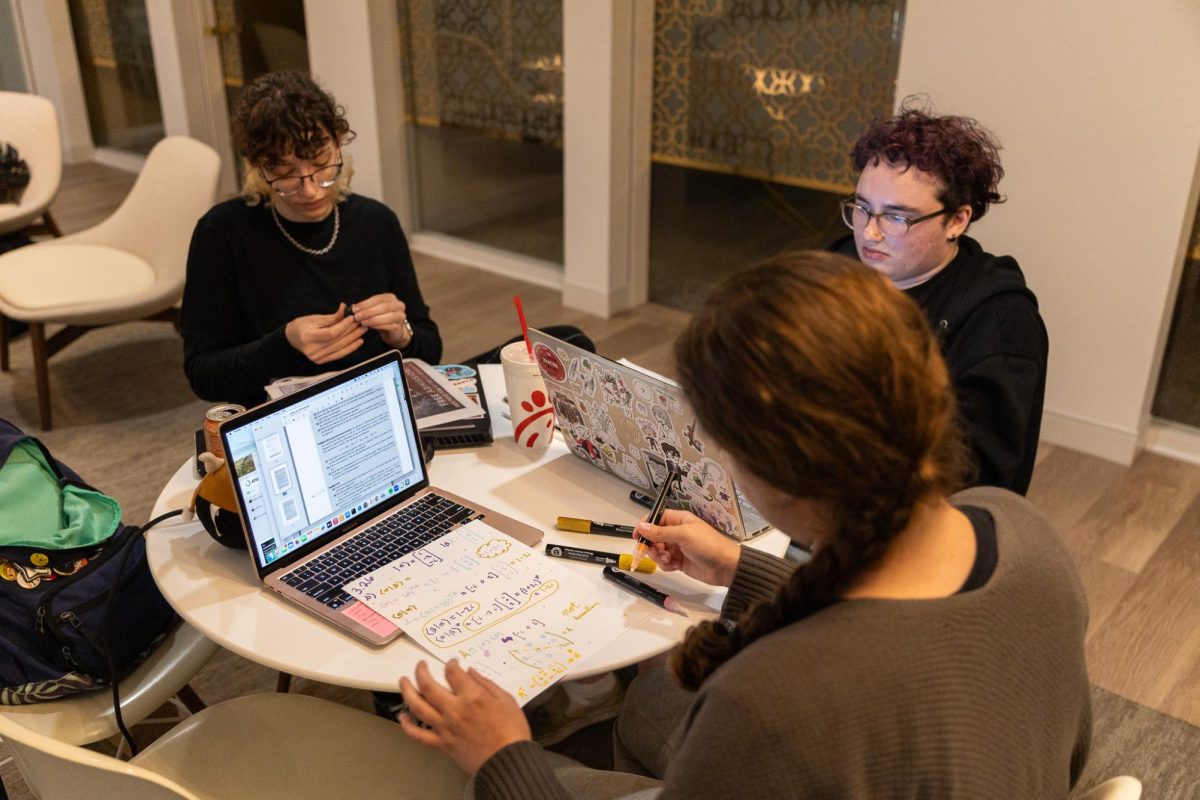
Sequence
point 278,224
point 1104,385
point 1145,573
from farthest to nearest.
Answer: point 1104,385 < point 1145,573 < point 278,224

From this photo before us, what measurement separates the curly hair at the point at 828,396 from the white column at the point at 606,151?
3177 millimetres

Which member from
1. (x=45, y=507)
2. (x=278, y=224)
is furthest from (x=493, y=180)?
(x=45, y=507)

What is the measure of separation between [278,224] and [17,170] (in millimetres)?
2603

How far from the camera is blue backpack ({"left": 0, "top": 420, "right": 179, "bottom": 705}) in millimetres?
1654

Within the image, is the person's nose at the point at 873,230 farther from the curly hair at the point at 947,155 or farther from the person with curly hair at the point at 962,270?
the curly hair at the point at 947,155

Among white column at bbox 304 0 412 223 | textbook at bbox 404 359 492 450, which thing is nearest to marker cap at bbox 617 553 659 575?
textbook at bbox 404 359 492 450

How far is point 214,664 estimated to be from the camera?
239cm

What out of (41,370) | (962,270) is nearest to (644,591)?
(962,270)

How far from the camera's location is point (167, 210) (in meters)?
3.78

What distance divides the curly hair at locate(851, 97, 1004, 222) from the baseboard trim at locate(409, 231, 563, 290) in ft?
9.05

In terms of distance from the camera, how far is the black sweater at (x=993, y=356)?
1.85 m

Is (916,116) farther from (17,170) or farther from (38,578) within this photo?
(17,170)

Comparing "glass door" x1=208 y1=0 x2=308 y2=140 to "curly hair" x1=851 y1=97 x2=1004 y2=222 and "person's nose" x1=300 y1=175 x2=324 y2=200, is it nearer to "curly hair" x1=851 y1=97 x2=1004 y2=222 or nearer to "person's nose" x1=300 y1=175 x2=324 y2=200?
"person's nose" x1=300 y1=175 x2=324 y2=200

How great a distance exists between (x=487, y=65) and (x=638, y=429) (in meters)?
3.34
